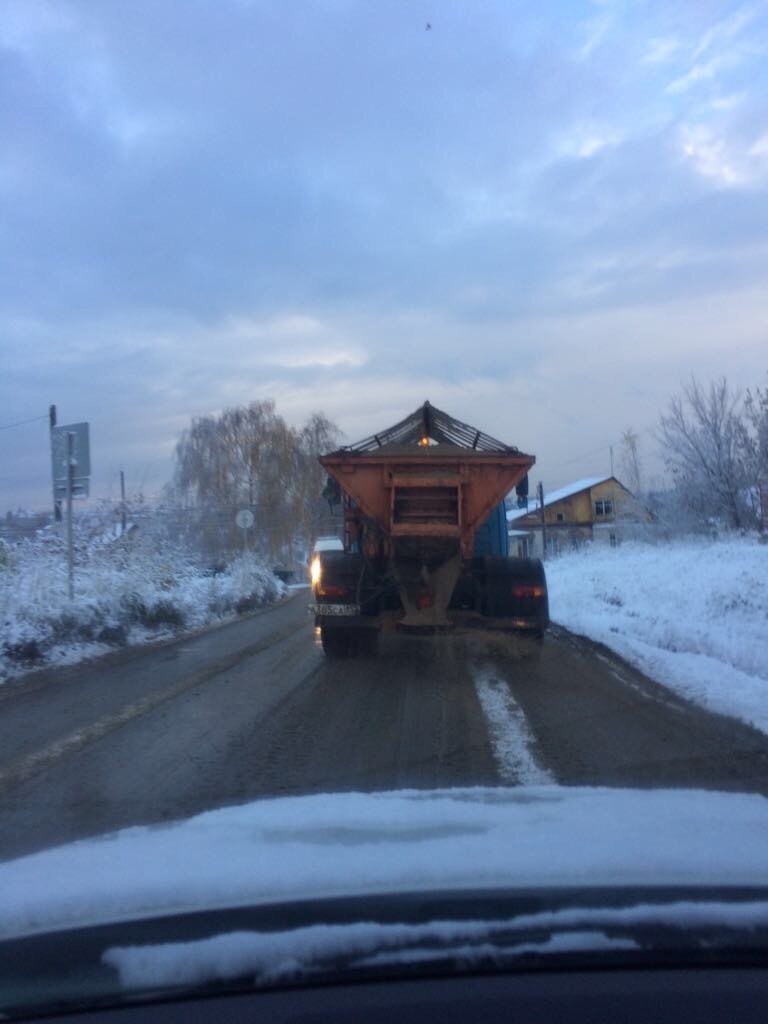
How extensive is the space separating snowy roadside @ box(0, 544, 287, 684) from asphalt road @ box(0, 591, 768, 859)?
1283mm

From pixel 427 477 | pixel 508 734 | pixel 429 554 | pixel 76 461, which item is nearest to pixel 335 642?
pixel 429 554

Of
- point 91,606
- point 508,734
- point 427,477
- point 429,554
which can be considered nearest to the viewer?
point 508,734

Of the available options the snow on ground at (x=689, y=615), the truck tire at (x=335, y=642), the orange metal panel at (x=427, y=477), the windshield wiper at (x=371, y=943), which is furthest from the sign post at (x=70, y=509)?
the windshield wiper at (x=371, y=943)

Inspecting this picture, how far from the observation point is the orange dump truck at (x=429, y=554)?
478 inches

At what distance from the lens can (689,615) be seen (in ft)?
52.5

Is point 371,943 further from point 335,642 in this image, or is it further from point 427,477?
point 335,642

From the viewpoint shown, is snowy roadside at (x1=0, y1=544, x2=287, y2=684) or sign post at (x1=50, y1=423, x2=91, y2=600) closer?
snowy roadside at (x1=0, y1=544, x2=287, y2=684)

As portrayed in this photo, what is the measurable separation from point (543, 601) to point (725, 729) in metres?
4.71

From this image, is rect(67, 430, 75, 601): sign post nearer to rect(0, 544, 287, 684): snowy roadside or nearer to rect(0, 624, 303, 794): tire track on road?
rect(0, 544, 287, 684): snowy roadside

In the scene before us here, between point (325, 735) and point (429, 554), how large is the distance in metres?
4.81

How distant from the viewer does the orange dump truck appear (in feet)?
39.9

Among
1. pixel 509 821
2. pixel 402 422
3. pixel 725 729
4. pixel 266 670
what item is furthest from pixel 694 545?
pixel 509 821

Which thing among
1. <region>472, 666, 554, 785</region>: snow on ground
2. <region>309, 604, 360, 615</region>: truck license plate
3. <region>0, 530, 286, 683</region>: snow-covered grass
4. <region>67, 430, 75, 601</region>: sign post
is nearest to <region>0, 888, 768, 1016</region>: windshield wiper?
<region>472, 666, 554, 785</region>: snow on ground

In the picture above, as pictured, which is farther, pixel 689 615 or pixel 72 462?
pixel 72 462
